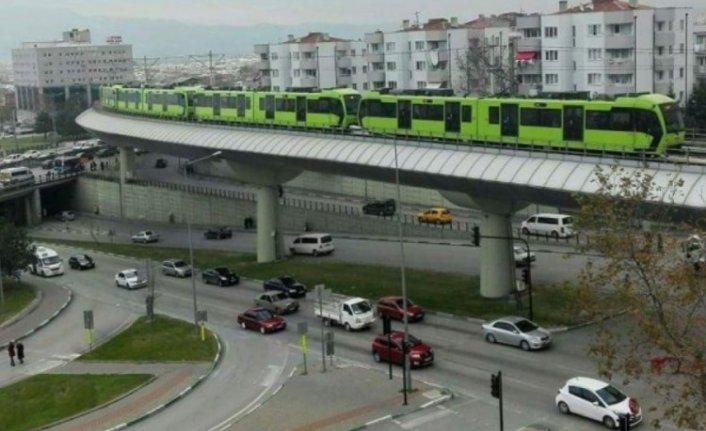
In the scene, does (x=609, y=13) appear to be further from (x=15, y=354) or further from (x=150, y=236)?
(x=15, y=354)

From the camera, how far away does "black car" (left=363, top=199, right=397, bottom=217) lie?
2557 inches

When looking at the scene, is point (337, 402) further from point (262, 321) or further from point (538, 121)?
point (538, 121)

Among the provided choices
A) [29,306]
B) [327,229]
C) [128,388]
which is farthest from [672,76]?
[128,388]

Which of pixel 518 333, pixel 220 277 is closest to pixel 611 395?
pixel 518 333

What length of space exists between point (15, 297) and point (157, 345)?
16.8 metres

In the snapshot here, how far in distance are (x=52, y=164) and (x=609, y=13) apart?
2460 inches

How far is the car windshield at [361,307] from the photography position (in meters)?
38.8

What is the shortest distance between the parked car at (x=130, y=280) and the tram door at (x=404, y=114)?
1722 cm

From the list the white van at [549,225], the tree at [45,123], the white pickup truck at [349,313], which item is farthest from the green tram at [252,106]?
the tree at [45,123]

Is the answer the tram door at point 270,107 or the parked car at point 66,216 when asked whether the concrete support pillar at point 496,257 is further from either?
the parked car at point 66,216

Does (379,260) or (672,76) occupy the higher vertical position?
(672,76)

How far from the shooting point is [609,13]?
74.0 meters

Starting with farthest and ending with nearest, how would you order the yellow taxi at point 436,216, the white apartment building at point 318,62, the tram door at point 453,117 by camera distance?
1. the white apartment building at point 318,62
2. the yellow taxi at point 436,216
3. the tram door at point 453,117

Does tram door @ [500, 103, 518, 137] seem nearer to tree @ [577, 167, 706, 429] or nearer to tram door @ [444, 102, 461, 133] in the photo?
tram door @ [444, 102, 461, 133]
